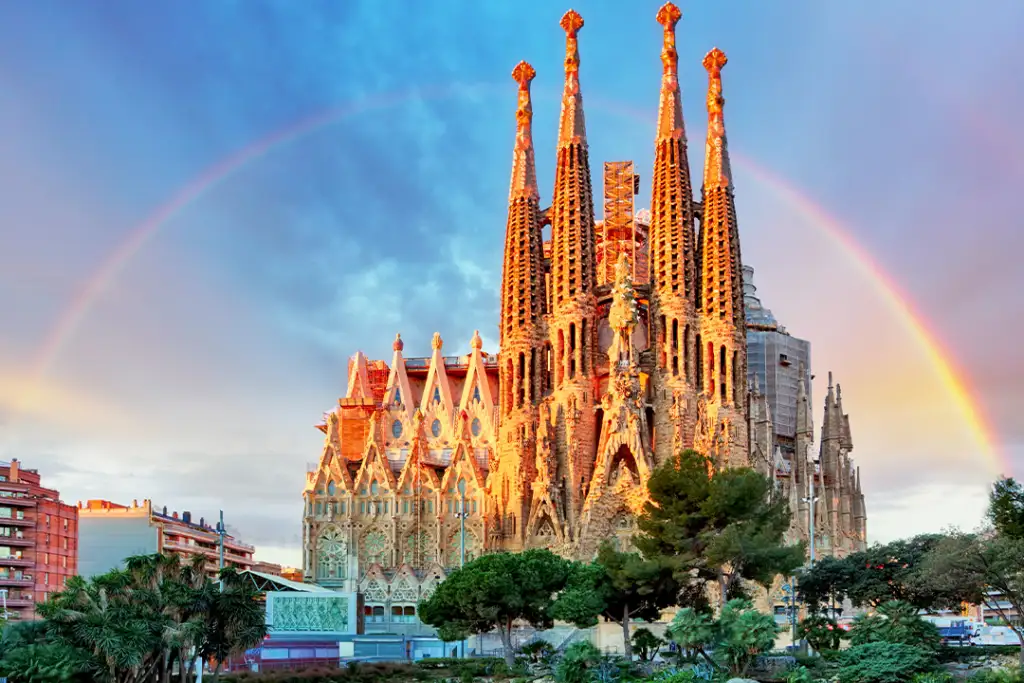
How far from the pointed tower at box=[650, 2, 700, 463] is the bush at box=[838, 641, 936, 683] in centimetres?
3791

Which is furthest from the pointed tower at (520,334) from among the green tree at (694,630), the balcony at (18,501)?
the green tree at (694,630)

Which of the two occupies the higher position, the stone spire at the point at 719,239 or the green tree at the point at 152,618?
the stone spire at the point at 719,239

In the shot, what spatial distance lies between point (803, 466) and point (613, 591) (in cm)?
3955

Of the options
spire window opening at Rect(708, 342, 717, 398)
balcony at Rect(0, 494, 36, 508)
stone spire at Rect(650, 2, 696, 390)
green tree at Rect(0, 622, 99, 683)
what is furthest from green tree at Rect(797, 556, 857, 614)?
balcony at Rect(0, 494, 36, 508)

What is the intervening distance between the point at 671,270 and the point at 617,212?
381 inches

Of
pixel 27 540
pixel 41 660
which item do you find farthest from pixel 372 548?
pixel 41 660

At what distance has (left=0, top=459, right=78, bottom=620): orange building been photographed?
86.9 m

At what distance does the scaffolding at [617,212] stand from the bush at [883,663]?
50845 millimetres

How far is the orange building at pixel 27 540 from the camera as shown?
8688cm

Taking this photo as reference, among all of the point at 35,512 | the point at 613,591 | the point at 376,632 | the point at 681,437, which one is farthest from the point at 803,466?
the point at 35,512

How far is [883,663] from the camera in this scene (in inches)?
1585

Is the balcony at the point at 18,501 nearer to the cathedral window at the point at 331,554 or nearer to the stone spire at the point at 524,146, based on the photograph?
the cathedral window at the point at 331,554

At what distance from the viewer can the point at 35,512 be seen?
8900 centimetres

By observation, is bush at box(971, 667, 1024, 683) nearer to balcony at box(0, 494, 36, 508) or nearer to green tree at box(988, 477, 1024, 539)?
green tree at box(988, 477, 1024, 539)
